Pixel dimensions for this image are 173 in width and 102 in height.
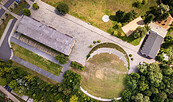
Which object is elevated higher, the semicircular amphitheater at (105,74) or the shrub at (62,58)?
the shrub at (62,58)

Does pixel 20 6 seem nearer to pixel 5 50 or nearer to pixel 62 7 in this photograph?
pixel 62 7

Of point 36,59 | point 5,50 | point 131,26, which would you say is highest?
point 131,26

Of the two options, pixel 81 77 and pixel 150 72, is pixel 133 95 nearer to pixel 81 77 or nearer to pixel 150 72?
pixel 150 72

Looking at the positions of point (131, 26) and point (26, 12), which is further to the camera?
point (131, 26)

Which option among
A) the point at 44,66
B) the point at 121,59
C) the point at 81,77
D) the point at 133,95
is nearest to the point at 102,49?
the point at 121,59

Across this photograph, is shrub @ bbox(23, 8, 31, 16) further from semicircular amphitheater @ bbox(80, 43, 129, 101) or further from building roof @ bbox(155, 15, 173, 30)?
building roof @ bbox(155, 15, 173, 30)

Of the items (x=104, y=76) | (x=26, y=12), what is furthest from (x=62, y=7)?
(x=104, y=76)

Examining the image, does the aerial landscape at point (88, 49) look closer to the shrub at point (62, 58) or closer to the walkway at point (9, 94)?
the walkway at point (9, 94)

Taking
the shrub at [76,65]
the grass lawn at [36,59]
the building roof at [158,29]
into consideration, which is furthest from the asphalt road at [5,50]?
the building roof at [158,29]
